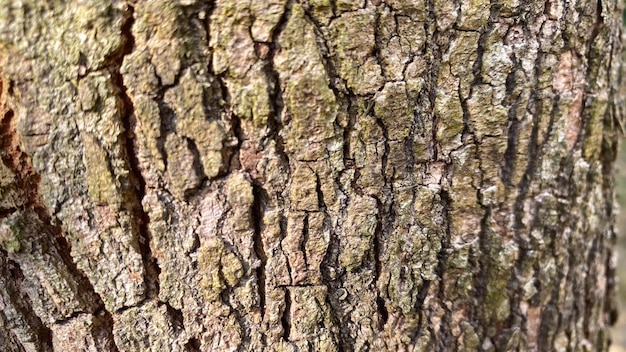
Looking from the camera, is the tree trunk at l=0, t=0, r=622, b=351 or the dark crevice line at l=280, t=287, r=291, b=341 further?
the dark crevice line at l=280, t=287, r=291, b=341

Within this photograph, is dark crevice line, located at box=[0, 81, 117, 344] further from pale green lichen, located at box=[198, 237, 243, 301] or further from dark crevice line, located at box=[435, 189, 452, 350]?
dark crevice line, located at box=[435, 189, 452, 350]

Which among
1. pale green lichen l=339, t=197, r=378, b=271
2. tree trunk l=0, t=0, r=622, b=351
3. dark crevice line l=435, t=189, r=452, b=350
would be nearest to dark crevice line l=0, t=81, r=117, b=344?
tree trunk l=0, t=0, r=622, b=351

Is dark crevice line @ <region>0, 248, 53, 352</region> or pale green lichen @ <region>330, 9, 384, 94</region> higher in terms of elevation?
pale green lichen @ <region>330, 9, 384, 94</region>

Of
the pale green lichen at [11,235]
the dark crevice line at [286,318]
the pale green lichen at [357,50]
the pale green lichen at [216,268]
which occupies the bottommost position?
the dark crevice line at [286,318]

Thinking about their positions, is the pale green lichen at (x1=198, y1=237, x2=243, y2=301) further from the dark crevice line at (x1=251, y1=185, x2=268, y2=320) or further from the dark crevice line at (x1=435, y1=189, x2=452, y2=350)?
the dark crevice line at (x1=435, y1=189, x2=452, y2=350)

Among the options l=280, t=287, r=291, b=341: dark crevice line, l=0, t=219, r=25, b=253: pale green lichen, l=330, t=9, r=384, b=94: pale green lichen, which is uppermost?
l=330, t=9, r=384, b=94: pale green lichen

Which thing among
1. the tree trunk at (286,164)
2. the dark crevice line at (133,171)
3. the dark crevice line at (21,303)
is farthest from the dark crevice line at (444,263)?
the dark crevice line at (21,303)

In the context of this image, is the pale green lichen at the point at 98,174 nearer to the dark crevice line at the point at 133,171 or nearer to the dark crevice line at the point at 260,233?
the dark crevice line at the point at 133,171

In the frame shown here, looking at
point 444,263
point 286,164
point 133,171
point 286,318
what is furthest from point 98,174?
point 444,263

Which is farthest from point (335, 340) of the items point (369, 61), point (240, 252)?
point (369, 61)
